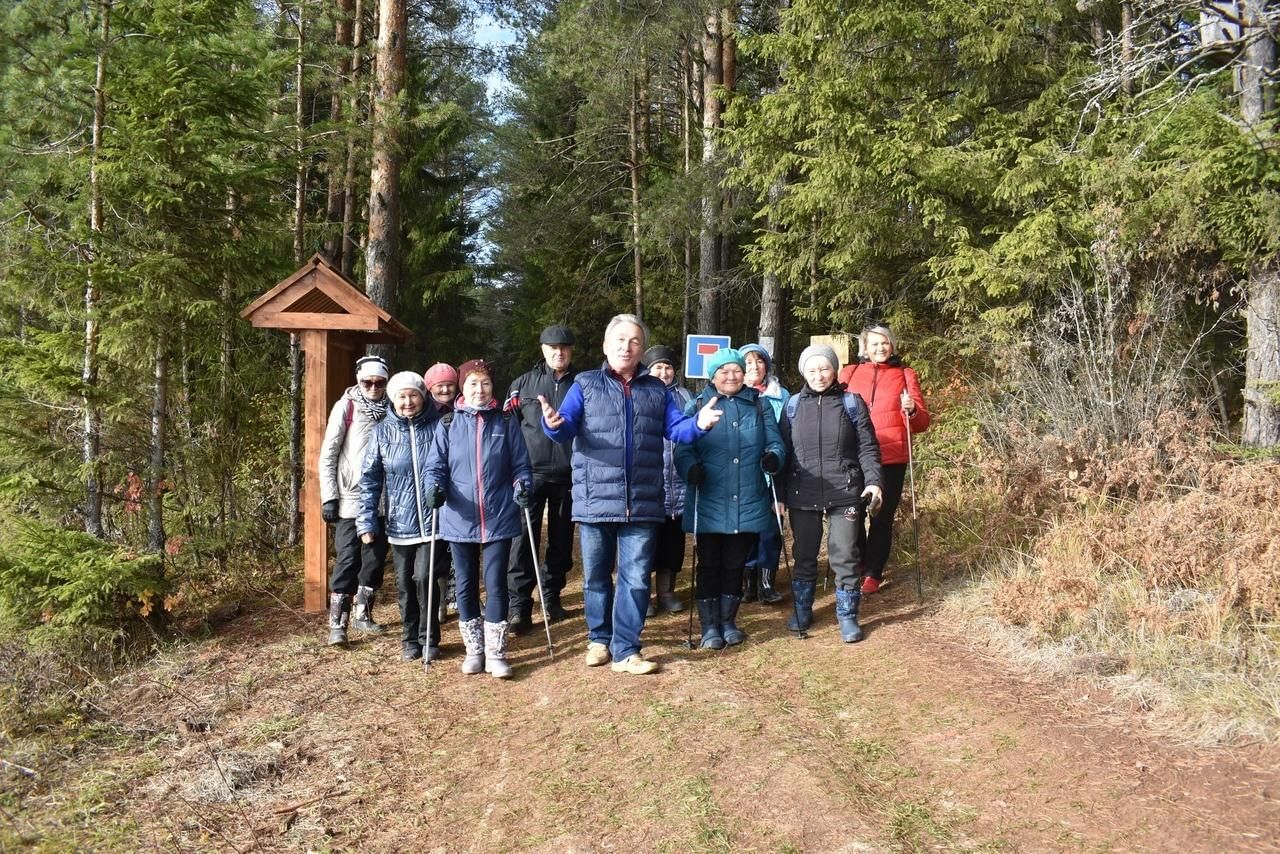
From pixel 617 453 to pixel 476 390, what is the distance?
98cm

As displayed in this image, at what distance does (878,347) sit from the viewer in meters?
6.29

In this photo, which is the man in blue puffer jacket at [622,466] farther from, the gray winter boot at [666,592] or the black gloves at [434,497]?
the gray winter boot at [666,592]

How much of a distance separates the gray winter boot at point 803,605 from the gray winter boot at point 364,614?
116 inches

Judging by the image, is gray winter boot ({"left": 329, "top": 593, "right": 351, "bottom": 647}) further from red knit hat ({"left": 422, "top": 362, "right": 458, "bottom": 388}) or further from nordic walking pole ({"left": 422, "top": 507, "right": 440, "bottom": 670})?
red knit hat ({"left": 422, "top": 362, "right": 458, "bottom": 388})

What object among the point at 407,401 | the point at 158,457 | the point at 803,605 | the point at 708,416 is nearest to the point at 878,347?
the point at 803,605

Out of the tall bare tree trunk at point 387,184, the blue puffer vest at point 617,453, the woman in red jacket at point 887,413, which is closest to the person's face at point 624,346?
the blue puffer vest at point 617,453

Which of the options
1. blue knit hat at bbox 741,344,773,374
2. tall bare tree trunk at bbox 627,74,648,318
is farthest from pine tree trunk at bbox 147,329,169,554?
tall bare tree trunk at bbox 627,74,648,318

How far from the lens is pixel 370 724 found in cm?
460

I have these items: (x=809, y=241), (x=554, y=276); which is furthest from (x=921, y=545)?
(x=554, y=276)

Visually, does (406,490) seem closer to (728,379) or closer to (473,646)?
(473,646)

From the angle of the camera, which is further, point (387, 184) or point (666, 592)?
point (387, 184)

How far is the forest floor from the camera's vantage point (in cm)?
335

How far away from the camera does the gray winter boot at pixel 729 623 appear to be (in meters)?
5.54

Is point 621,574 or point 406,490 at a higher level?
point 406,490
